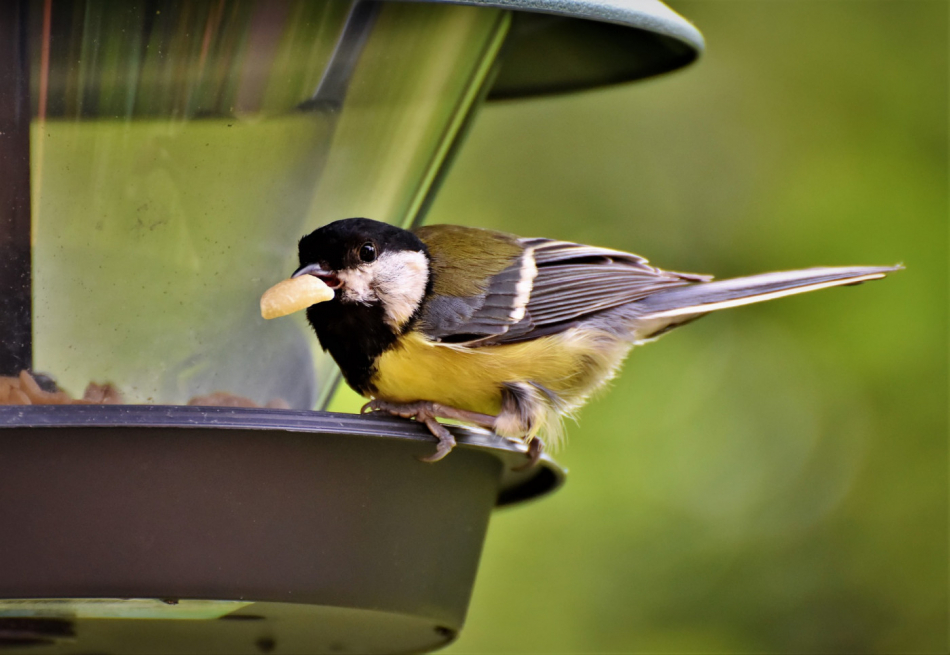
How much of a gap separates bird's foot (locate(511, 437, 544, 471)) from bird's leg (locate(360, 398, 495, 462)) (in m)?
0.12

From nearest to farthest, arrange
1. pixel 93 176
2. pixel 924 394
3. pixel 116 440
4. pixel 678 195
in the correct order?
pixel 116 440
pixel 93 176
pixel 924 394
pixel 678 195

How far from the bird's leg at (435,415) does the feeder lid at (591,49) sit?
2.73 feet

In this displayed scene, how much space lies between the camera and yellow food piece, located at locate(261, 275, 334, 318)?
2.08m

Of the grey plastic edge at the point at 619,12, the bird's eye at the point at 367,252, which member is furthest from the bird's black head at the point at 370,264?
the grey plastic edge at the point at 619,12

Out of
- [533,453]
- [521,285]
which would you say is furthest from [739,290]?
[533,453]

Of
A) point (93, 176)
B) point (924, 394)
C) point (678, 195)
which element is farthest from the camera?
point (678, 195)

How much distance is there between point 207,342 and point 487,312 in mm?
659

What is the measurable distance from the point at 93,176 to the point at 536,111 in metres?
3.69

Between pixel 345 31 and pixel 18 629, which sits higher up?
pixel 345 31

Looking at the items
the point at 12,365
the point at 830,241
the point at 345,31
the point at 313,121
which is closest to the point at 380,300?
the point at 313,121

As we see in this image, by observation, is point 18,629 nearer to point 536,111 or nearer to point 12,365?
point 12,365

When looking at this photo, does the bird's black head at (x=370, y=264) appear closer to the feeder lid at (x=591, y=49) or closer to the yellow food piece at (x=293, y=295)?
the yellow food piece at (x=293, y=295)

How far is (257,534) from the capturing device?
78.2 inches

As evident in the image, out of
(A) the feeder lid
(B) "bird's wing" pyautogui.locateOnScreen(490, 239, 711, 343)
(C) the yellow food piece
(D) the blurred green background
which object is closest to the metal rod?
(C) the yellow food piece
